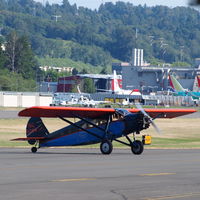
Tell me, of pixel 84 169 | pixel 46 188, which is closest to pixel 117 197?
pixel 46 188

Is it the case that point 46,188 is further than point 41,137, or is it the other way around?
point 41,137

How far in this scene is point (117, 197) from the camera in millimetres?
14375

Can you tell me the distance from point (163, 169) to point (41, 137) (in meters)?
8.42

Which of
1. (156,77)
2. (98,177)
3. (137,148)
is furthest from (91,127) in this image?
(156,77)

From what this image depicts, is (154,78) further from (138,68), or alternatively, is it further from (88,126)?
(88,126)

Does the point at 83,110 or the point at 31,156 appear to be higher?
the point at 83,110

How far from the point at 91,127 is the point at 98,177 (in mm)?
9277

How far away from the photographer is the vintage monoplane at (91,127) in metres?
26.2

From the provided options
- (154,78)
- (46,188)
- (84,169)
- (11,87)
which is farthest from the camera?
(154,78)

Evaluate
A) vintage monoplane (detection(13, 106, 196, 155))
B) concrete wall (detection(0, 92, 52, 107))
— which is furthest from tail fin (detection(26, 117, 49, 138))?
concrete wall (detection(0, 92, 52, 107))

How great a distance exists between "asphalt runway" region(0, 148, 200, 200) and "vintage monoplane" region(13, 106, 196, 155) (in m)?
1.18

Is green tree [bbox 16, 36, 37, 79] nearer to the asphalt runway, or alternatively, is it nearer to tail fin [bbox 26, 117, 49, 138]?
tail fin [bbox 26, 117, 49, 138]

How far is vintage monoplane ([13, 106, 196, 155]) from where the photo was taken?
85.9 feet

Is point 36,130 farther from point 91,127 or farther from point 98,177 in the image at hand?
point 98,177
